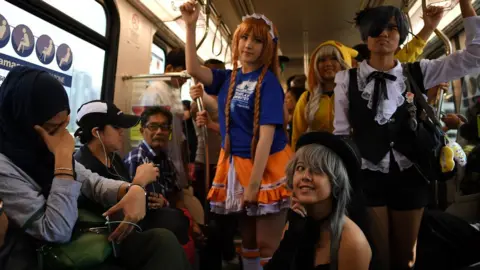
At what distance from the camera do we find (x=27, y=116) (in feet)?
3.90

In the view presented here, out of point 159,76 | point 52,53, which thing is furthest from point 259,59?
point 52,53

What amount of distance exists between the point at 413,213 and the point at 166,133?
1.68 metres

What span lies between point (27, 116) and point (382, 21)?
1487mm

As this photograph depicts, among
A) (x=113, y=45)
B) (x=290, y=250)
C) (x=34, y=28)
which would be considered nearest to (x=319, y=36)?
(x=113, y=45)

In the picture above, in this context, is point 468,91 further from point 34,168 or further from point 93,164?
point 34,168

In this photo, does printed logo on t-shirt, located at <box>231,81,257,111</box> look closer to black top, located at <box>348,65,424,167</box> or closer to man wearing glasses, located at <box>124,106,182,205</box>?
black top, located at <box>348,65,424,167</box>

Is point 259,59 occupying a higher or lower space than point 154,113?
higher

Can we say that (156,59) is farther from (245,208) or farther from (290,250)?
(290,250)

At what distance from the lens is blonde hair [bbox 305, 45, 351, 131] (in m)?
2.06

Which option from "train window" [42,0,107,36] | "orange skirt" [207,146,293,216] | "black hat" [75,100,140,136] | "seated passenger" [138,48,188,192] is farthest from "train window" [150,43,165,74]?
"orange skirt" [207,146,293,216]

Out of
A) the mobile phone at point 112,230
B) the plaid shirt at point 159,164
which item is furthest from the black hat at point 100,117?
the mobile phone at point 112,230

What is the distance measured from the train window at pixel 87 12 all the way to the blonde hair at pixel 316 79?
2.00m

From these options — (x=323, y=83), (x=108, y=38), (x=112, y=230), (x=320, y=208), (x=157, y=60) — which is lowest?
(x=112, y=230)

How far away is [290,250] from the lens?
121 centimetres
